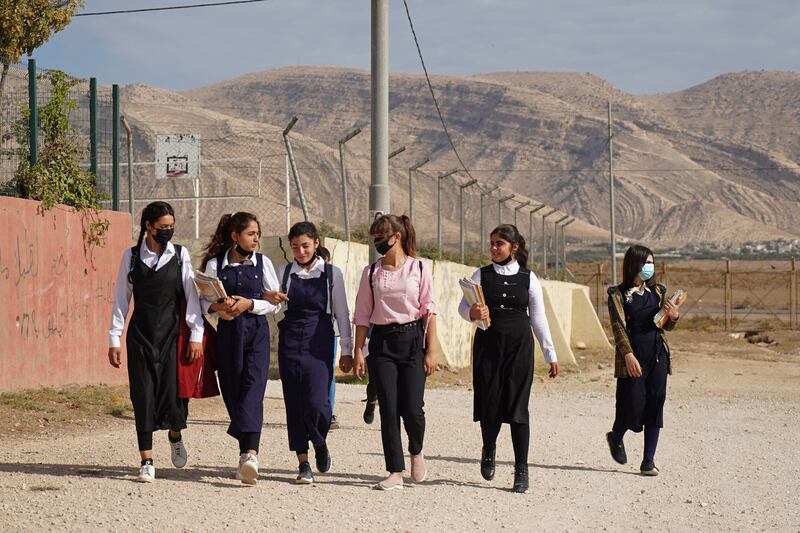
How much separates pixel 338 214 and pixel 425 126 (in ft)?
245

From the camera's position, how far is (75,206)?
548 inches

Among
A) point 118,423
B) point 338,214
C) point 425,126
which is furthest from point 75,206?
point 425,126

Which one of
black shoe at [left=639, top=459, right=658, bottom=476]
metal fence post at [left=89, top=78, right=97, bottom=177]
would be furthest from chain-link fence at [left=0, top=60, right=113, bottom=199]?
black shoe at [left=639, top=459, right=658, bottom=476]

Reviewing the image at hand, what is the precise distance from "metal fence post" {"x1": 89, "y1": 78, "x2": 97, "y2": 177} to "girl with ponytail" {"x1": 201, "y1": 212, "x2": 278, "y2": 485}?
7072mm

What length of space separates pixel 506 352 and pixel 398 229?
1.11 metres

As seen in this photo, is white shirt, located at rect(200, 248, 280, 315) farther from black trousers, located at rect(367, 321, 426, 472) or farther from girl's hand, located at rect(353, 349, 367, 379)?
black trousers, located at rect(367, 321, 426, 472)

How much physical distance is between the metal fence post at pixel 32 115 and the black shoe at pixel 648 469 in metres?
7.75

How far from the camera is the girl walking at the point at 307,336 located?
800 centimetres

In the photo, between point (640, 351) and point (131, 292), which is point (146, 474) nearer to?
point (131, 292)

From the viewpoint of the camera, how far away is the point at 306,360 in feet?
26.2

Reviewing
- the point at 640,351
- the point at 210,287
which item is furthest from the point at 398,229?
the point at 640,351

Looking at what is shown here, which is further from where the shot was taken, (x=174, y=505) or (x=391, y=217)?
(x=391, y=217)

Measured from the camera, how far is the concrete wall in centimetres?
1238

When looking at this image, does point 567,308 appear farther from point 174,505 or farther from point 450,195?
point 450,195
